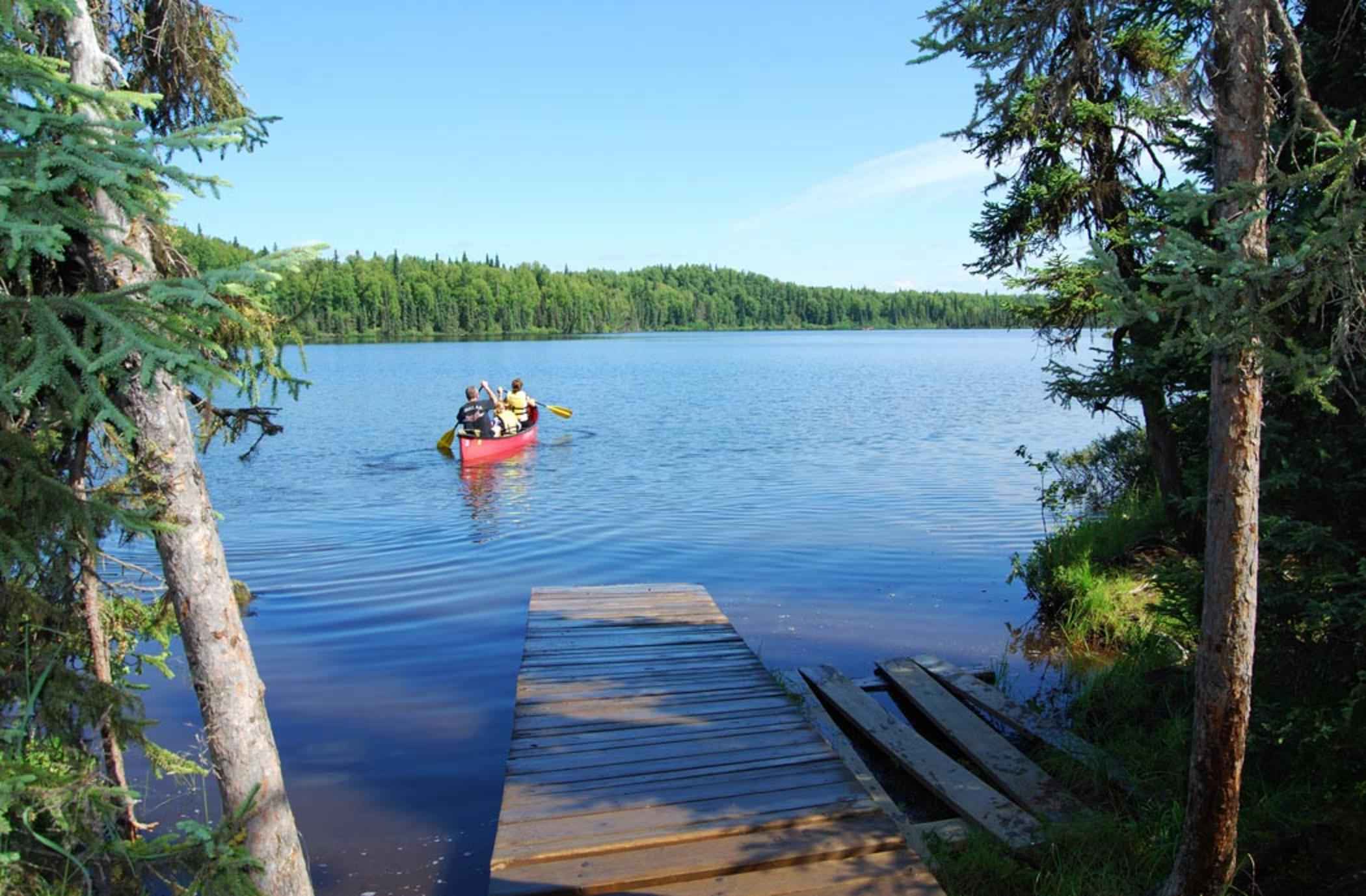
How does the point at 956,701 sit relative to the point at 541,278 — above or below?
below

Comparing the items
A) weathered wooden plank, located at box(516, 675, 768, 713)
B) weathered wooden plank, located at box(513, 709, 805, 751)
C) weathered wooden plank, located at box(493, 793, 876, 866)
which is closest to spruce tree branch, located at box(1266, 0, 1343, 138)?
weathered wooden plank, located at box(493, 793, 876, 866)

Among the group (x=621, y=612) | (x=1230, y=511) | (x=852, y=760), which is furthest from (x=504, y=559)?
(x=1230, y=511)

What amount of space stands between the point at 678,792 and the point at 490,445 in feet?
55.5

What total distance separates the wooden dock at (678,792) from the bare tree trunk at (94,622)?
174 cm

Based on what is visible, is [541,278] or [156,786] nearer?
[156,786]

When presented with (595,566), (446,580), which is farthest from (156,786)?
(595,566)

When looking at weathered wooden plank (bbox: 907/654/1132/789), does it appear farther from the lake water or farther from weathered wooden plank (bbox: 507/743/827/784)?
weathered wooden plank (bbox: 507/743/827/784)

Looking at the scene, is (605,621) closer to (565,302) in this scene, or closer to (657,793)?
(657,793)

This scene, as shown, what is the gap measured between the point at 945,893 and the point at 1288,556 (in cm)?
283

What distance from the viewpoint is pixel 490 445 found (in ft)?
69.9

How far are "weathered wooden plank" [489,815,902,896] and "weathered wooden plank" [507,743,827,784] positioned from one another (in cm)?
81

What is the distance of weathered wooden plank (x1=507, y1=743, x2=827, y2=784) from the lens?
5.25 m

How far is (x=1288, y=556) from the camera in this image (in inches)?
207

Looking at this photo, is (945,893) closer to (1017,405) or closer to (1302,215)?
(1302,215)
